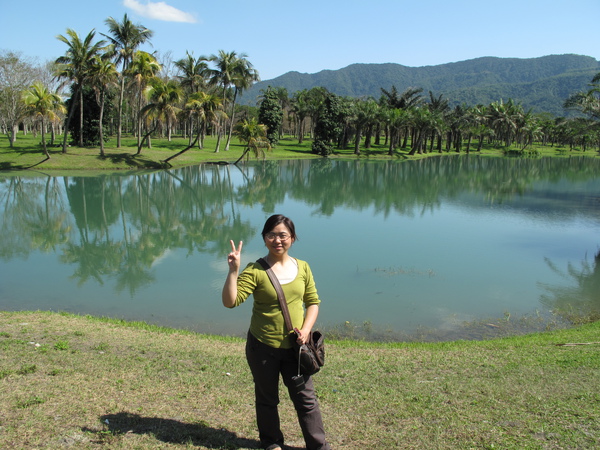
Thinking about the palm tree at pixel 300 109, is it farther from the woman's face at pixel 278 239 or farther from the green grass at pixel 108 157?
the woman's face at pixel 278 239

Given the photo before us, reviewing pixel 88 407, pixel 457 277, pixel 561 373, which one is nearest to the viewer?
pixel 88 407

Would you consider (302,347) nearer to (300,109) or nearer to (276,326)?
(276,326)

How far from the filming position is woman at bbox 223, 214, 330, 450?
3627 mm

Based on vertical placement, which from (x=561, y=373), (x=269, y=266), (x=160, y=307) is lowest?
(x=160, y=307)

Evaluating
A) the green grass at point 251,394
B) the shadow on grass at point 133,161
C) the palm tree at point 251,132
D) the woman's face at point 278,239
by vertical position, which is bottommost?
the green grass at point 251,394

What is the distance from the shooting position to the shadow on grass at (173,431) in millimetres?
3963

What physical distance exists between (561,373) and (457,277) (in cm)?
703

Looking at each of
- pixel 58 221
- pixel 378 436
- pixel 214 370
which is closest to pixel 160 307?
pixel 214 370

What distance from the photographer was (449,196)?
29938 mm

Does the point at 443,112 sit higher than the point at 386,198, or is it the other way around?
the point at 443,112

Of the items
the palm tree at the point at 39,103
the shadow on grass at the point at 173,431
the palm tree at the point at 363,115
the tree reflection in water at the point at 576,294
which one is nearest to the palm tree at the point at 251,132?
the palm tree at the point at 39,103

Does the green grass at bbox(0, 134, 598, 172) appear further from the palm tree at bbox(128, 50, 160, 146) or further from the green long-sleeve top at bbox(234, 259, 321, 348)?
the green long-sleeve top at bbox(234, 259, 321, 348)

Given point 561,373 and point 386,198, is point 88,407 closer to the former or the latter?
point 561,373

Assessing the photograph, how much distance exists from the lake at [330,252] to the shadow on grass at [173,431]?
451 cm
